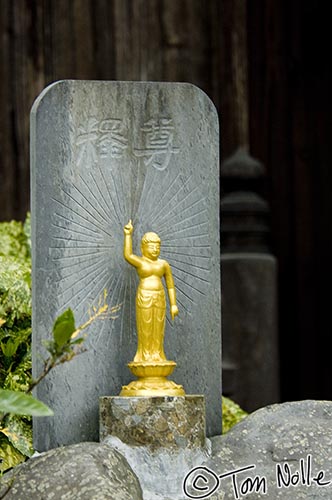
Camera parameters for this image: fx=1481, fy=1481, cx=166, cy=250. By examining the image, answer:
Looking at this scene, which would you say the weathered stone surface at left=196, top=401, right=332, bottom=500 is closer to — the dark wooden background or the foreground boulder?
the foreground boulder

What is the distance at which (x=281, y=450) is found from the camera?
5262mm

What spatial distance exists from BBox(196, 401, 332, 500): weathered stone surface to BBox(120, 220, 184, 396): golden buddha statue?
0.29 meters

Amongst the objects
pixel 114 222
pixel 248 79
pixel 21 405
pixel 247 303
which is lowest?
pixel 21 405

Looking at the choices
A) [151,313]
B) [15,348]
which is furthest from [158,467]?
[15,348]

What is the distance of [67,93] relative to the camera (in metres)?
5.64

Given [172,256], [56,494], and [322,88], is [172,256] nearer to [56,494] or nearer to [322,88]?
[56,494]

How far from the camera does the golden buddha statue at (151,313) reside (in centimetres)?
537

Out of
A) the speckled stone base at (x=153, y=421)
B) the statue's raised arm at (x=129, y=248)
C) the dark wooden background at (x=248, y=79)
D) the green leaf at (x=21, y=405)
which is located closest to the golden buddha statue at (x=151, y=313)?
the statue's raised arm at (x=129, y=248)

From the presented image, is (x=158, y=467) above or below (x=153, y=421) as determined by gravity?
below

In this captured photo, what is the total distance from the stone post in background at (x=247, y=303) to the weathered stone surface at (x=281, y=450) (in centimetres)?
156

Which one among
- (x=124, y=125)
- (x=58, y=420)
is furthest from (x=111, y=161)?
(x=58, y=420)

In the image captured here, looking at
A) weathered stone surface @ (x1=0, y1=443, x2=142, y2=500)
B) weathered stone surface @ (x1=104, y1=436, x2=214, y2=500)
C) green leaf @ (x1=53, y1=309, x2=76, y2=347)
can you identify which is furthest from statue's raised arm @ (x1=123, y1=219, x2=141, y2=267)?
green leaf @ (x1=53, y1=309, x2=76, y2=347)

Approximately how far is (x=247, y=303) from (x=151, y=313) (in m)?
1.70

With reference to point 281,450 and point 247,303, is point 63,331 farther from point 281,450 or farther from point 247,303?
point 247,303
